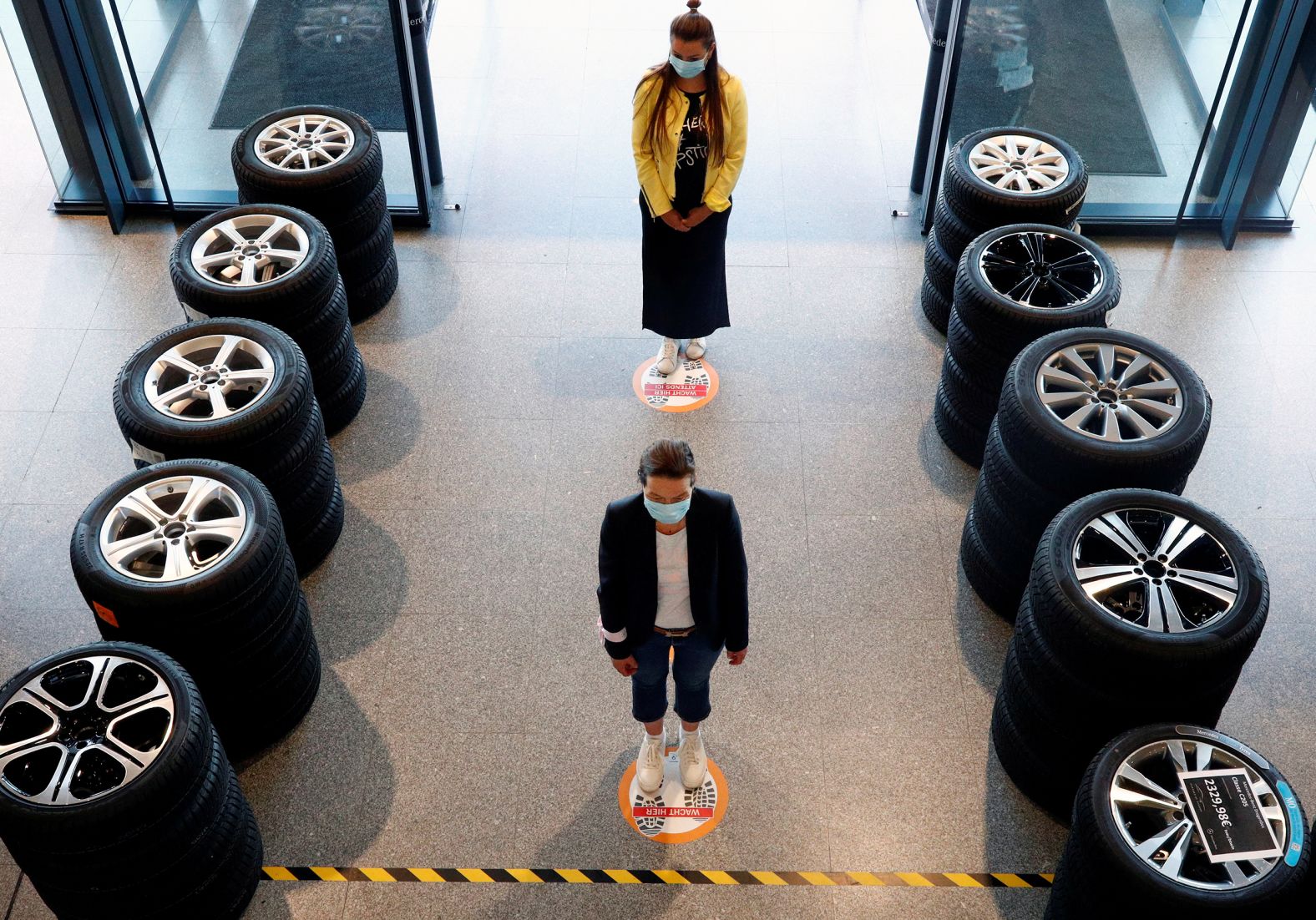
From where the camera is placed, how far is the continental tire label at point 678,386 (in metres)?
7.04

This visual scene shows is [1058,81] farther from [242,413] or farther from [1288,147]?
[242,413]

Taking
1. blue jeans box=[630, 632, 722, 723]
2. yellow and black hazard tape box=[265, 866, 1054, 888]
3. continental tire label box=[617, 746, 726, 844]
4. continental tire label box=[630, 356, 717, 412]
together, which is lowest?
yellow and black hazard tape box=[265, 866, 1054, 888]

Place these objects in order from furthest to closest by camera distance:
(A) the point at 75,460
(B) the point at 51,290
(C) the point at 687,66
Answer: (B) the point at 51,290 → (A) the point at 75,460 → (C) the point at 687,66

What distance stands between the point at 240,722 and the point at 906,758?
278 cm

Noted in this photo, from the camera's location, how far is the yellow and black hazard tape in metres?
4.98

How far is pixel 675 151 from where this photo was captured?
6.22 meters

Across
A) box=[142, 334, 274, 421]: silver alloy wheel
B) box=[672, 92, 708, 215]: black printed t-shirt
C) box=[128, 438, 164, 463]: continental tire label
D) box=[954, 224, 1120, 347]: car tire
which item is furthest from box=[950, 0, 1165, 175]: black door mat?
box=[128, 438, 164, 463]: continental tire label

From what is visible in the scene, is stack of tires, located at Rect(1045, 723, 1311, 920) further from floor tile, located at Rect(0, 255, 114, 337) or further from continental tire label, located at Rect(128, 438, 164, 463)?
floor tile, located at Rect(0, 255, 114, 337)

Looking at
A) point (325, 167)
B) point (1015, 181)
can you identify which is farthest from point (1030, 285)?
point (325, 167)

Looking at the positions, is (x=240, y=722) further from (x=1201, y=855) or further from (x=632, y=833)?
(x=1201, y=855)

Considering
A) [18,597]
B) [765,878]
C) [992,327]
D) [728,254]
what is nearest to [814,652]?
[765,878]

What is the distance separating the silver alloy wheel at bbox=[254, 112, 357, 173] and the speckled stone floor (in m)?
0.96

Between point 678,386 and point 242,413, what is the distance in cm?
255

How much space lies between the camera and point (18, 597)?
5.93 m
